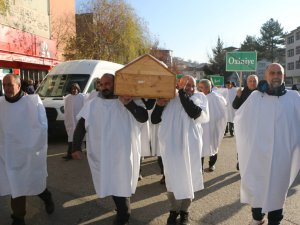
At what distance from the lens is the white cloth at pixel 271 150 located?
4.66 m

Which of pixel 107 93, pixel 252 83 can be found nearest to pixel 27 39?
pixel 252 83

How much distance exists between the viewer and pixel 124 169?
16.0 ft

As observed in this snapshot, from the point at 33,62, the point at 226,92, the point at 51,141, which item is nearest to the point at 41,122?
the point at 51,141

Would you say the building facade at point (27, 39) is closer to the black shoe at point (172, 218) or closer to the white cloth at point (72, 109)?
the white cloth at point (72, 109)

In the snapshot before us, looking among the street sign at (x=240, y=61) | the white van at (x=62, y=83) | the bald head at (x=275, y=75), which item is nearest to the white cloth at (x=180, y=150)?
the bald head at (x=275, y=75)

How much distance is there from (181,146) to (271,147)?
1074mm

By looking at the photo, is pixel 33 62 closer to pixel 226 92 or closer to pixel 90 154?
pixel 226 92

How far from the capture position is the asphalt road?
5297mm

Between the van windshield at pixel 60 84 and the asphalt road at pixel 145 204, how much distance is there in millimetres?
5357

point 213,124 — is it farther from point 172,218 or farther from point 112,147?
point 112,147

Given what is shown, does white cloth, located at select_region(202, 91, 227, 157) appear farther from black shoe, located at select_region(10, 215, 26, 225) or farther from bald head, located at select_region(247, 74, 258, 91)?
black shoe, located at select_region(10, 215, 26, 225)

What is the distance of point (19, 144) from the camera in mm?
Result: 5008

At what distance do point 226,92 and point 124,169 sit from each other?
10401 millimetres

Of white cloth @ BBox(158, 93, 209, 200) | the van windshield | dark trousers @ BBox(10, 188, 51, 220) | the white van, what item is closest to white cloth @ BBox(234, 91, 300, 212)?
white cloth @ BBox(158, 93, 209, 200)
